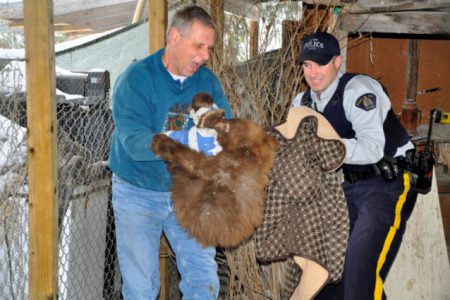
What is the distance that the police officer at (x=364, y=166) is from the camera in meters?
3.32

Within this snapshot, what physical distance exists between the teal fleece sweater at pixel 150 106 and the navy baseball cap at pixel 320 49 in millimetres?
668

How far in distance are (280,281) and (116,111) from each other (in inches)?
78.0

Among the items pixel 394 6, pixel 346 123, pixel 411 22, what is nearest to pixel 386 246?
pixel 346 123

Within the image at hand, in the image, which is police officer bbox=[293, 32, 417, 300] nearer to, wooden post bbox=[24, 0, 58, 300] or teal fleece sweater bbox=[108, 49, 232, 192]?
teal fleece sweater bbox=[108, 49, 232, 192]

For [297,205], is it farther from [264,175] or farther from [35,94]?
[35,94]

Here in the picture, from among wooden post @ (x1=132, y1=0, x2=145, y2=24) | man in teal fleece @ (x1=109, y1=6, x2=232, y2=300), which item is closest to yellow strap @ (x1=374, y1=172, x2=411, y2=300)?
man in teal fleece @ (x1=109, y1=6, x2=232, y2=300)

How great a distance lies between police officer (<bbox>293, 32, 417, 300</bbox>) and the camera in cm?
332

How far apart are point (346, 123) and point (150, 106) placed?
121 centimetres

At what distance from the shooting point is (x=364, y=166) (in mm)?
3525

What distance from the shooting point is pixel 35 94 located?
9.07ft

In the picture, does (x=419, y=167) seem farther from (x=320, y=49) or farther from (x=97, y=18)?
(x=97, y=18)

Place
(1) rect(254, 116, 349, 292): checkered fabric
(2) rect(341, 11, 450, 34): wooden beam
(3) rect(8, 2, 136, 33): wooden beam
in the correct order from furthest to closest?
(2) rect(341, 11, 450, 34): wooden beam, (3) rect(8, 2, 136, 33): wooden beam, (1) rect(254, 116, 349, 292): checkered fabric

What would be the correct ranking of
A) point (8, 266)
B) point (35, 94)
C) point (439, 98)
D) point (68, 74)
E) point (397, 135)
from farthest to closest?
point (439, 98), point (68, 74), point (397, 135), point (8, 266), point (35, 94)

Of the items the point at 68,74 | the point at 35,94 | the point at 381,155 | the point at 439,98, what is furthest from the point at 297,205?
the point at 439,98
